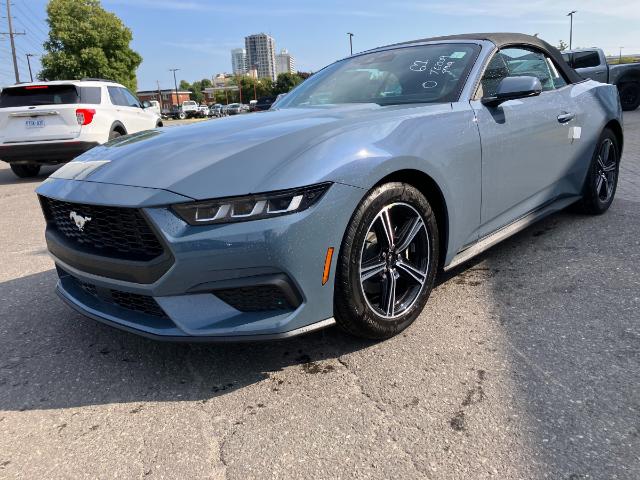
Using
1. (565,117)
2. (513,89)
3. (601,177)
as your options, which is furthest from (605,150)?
(513,89)

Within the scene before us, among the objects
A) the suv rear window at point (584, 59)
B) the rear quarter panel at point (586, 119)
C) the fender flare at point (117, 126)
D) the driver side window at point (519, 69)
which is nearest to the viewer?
the driver side window at point (519, 69)

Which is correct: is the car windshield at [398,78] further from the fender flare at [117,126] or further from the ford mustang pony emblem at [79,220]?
the fender flare at [117,126]

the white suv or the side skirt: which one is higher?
the white suv

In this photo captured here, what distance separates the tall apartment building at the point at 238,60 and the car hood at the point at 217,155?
596 ft

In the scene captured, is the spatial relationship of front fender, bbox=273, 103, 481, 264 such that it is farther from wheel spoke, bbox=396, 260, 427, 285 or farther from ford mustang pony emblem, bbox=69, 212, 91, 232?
ford mustang pony emblem, bbox=69, 212, 91, 232

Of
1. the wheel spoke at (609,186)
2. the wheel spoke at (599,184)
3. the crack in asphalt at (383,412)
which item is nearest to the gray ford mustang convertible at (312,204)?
the crack in asphalt at (383,412)

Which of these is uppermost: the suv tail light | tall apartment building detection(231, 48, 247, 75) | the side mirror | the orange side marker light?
tall apartment building detection(231, 48, 247, 75)

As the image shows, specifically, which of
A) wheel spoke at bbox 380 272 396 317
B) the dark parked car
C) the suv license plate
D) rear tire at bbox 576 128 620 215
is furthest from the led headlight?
the dark parked car

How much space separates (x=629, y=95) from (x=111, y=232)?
58.3ft

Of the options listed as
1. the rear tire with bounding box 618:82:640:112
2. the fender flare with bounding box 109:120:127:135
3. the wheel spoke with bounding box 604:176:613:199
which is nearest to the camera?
the wheel spoke with bounding box 604:176:613:199

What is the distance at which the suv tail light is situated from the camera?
27.0ft

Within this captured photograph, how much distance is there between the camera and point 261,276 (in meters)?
1.99

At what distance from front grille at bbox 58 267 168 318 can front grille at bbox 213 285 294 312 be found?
281mm

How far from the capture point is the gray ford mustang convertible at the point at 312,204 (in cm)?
197
